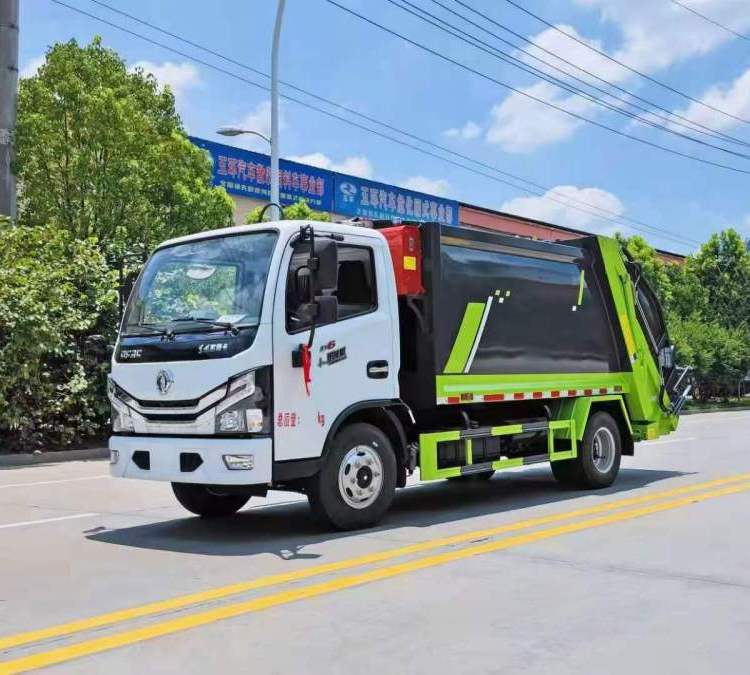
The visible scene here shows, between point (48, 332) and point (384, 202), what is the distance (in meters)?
23.7

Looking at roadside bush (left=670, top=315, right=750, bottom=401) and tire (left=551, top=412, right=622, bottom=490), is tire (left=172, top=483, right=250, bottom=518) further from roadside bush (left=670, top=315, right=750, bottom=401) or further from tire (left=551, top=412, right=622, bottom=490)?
roadside bush (left=670, top=315, right=750, bottom=401)

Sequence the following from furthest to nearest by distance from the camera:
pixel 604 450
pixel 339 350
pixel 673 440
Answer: pixel 673 440, pixel 604 450, pixel 339 350

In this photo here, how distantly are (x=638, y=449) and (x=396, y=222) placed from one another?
9.25m

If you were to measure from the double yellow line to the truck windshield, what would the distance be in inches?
84.6

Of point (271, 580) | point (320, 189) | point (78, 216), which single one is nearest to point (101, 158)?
point (78, 216)

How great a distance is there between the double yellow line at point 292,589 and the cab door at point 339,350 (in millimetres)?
1213

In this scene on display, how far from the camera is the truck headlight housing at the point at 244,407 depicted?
7309 mm

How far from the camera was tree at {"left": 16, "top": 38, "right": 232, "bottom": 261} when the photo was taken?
18.6 metres

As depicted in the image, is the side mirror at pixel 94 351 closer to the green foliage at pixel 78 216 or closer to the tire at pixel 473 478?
the green foliage at pixel 78 216

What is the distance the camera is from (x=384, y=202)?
38.5 m

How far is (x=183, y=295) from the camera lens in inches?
320

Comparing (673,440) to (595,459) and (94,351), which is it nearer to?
(595,459)

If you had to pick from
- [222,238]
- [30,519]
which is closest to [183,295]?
[222,238]

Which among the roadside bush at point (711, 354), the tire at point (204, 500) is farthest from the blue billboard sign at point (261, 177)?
the tire at point (204, 500)
